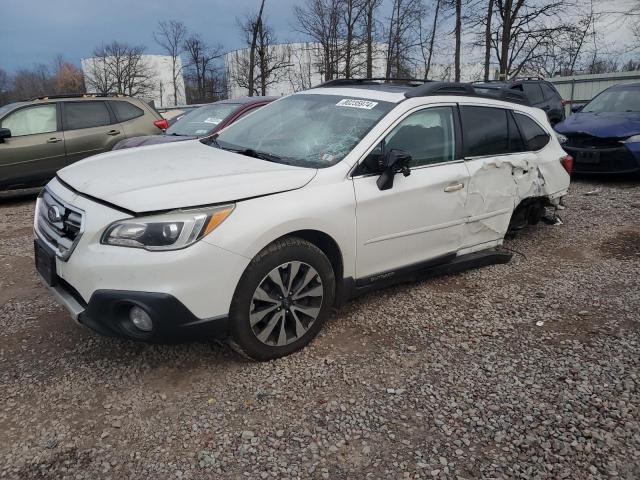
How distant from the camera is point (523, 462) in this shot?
2.39m

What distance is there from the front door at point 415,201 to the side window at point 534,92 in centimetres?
1019

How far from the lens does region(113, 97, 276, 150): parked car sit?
726 centimetres

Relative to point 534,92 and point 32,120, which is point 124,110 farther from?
point 534,92

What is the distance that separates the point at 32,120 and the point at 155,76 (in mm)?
62618

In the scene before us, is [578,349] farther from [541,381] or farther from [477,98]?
[477,98]

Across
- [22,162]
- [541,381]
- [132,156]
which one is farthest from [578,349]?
[22,162]

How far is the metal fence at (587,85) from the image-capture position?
21.1 m

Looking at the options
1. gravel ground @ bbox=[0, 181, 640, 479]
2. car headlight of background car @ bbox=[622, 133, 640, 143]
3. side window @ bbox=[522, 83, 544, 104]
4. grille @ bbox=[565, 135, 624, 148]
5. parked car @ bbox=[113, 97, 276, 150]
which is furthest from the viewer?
side window @ bbox=[522, 83, 544, 104]

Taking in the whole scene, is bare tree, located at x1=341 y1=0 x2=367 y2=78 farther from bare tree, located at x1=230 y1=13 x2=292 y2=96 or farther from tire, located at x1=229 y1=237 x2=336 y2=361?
tire, located at x1=229 y1=237 x2=336 y2=361

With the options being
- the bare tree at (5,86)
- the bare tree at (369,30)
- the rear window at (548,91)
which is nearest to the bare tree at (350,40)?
the bare tree at (369,30)

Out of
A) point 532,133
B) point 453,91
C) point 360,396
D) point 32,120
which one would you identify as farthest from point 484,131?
point 32,120

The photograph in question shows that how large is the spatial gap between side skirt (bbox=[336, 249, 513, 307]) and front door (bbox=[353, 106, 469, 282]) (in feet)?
0.11

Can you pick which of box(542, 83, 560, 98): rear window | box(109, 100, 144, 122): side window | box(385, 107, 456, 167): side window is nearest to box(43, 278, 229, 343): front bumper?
box(385, 107, 456, 167): side window

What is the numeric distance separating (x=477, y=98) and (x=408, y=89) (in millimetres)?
797
